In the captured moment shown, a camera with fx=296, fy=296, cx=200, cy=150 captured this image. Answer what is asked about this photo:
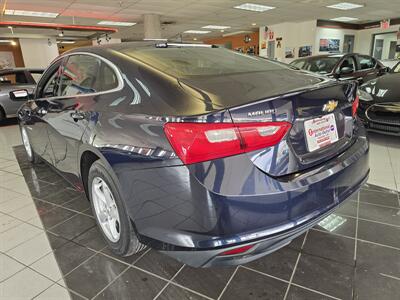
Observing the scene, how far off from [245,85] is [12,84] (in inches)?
285

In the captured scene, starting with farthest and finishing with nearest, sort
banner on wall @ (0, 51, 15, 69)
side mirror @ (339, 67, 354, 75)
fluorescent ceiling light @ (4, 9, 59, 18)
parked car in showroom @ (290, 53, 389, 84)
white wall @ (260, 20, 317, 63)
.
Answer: banner on wall @ (0, 51, 15, 69), white wall @ (260, 20, 317, 63), fluorescent ceiling light @ (4, 9, 59, 18), parked car in showroom @ (290, 53, 389, 84), side mirror @ (339, 67, 354, 75)

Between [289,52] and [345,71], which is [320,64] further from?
[289,52]

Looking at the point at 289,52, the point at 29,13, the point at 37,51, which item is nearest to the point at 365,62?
the point at 289,52

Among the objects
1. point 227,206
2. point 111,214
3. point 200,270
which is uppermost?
point 227,206

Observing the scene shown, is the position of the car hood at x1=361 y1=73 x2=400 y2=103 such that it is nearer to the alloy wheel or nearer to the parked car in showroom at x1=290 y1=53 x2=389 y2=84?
the parked car in showroom at x1=290 y1=53 x2=389 y2=84

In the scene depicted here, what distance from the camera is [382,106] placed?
375 centimetres

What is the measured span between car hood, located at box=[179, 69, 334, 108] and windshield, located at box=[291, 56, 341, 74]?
5008mm

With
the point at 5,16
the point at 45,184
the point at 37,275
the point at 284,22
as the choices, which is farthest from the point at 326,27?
the point at 37,275

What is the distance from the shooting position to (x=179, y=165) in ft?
3.74

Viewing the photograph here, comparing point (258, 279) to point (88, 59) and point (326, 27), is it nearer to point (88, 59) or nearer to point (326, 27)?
point (88, 59)

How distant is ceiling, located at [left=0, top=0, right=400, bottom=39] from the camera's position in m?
8.61

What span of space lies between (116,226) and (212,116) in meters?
1.04

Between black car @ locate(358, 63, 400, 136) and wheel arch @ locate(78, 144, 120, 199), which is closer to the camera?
wheel arch @ locate(78, 144, 120, 199)

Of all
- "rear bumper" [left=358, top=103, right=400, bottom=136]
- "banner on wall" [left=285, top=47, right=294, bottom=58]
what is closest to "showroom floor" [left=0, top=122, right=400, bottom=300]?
"rear bumper" [left=358, top=103, right=400, bottom=136]
